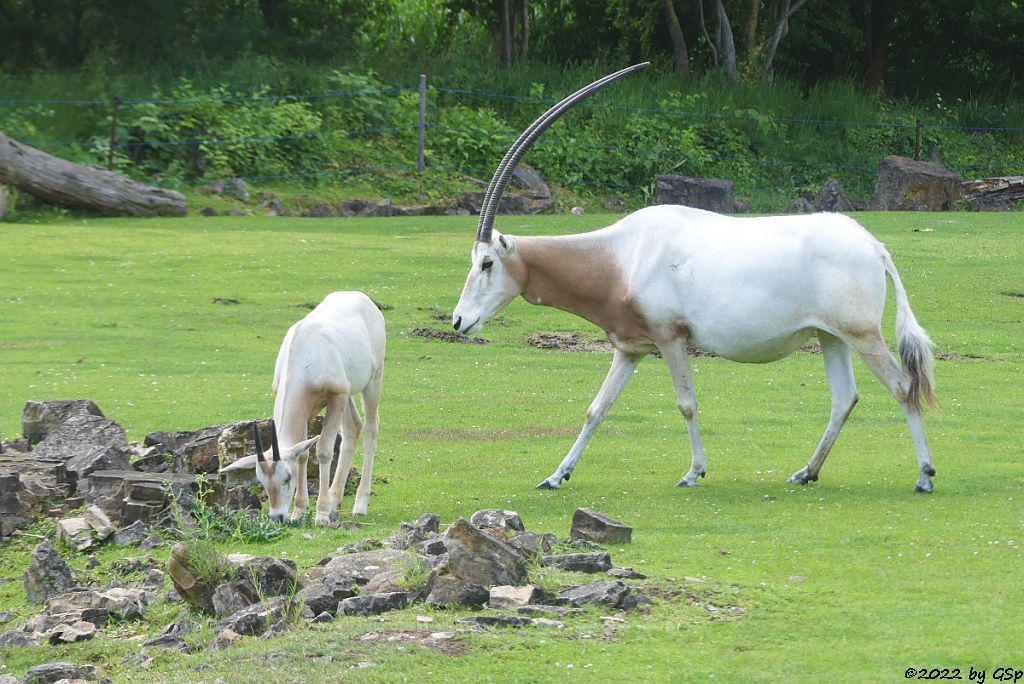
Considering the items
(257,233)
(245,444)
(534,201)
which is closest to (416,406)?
(245,444)

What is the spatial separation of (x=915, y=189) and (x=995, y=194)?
2274mm

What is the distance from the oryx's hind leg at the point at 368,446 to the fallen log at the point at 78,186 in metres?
15.6

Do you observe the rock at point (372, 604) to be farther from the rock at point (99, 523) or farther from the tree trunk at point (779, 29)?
the tree trunk at point (779, 29)

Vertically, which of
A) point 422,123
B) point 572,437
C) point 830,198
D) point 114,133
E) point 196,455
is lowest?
point 572,437

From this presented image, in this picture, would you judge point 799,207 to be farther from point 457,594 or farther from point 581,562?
point 457,594

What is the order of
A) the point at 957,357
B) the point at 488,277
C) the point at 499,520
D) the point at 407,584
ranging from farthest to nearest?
the point at 957,357 < the point at 488,277 < the point at 499,520 < the point at 407,584

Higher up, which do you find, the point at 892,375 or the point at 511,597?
the point at 892,375

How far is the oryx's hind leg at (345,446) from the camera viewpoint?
32.8 feet

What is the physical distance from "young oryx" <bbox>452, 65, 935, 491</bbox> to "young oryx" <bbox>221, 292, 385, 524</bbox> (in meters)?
1.06

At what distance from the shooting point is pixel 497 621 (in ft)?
22.0

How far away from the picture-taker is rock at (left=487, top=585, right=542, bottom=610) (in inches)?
273

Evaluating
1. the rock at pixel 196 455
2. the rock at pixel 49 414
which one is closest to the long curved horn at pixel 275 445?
the rock at pixel 196 455

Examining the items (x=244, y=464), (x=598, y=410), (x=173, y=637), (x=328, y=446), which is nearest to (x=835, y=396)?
(x=598, y=410)

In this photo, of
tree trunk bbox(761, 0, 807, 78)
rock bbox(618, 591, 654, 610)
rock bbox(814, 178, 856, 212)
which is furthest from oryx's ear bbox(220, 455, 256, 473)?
tree trunk bbox(761, 0, 807, 78)
